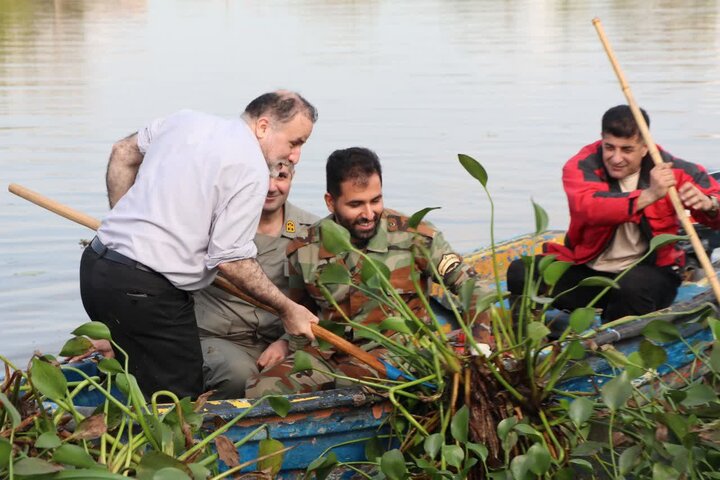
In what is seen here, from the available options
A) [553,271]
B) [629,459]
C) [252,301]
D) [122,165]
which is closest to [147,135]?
[122,165]

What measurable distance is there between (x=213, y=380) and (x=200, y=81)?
40.7 ft

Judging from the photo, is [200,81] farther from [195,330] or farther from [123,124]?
[195,330]

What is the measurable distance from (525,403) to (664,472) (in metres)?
0.48

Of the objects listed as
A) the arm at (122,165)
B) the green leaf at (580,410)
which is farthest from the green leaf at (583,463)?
the arm at (122,165)

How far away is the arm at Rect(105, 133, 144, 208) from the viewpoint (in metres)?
4.89

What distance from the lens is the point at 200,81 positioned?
16859 millimetres

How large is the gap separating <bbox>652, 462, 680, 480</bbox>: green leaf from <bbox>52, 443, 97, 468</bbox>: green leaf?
5.34ft

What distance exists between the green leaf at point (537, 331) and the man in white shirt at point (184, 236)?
3.15ft

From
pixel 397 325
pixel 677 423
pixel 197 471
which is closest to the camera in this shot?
pixel 197 471

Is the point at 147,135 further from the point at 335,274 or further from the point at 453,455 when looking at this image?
the point at 453,455

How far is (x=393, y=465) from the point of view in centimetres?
358

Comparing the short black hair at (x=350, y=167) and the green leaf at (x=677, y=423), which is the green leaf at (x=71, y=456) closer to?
the green leaf at (x=677, y=423)

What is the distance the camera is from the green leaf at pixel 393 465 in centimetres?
357

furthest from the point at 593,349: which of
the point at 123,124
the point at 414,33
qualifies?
the point at 414,33
